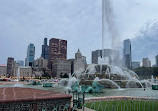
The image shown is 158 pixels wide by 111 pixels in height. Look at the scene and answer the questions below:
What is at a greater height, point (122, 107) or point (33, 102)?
point (33, 102)

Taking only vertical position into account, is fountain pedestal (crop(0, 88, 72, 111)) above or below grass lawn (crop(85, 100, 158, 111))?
above

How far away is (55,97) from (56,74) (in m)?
194

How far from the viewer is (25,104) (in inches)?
275

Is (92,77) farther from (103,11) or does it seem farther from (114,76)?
(103,11)

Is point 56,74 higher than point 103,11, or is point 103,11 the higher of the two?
point 103,11

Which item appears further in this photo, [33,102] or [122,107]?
[122,107]

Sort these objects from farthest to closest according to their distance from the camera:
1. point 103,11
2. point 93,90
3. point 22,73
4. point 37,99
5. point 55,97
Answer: point 22,73 < point 103,11 < point 93,90 < point 55,97 < point 37,99

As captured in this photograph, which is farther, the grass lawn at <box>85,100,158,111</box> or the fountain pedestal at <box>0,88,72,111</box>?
the grass lawn at <box>85,100,158,111</box>

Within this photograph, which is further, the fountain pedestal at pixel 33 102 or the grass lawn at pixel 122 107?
the grass lawn at pixel 122 107

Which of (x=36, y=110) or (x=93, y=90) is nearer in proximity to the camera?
(x=36, y=110)

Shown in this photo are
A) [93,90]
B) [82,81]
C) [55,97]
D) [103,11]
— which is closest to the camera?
[55,97]

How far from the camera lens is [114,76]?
48562 mm

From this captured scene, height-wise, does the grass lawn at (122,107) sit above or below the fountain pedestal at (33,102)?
below

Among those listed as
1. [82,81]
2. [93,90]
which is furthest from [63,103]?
[82,81]
